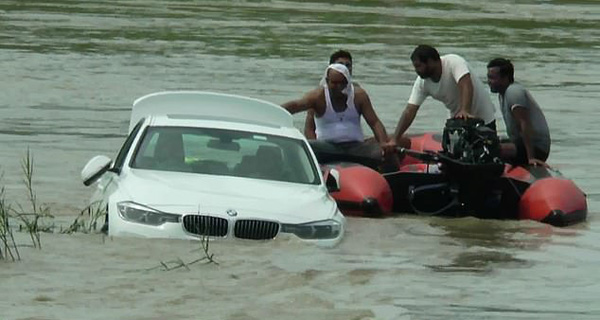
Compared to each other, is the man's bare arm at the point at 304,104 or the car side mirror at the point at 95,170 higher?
the car side mirror at the point at 95,170

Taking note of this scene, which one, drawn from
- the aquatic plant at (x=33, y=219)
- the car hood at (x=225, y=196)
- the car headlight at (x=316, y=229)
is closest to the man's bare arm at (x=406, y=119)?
the aquatic plant at (x=33, y=219)

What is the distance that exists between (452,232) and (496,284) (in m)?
3.31

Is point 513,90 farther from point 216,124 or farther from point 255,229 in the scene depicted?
point 255,229

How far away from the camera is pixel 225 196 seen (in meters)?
14.0

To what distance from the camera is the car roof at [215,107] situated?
16328 mm

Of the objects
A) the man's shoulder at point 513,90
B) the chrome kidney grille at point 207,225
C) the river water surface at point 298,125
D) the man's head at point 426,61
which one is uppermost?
the man's head at point 426,61

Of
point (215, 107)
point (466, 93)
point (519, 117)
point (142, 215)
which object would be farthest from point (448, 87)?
point (142, 215)

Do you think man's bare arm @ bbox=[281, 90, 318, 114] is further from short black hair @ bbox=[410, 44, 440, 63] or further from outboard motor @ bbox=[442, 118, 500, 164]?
outboard motor @ bbox=[442, 118, 500, 164]

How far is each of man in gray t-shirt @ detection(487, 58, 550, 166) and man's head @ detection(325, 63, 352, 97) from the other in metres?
1.43

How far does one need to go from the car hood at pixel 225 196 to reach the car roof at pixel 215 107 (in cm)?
171

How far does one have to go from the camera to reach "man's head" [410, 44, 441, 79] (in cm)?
1811

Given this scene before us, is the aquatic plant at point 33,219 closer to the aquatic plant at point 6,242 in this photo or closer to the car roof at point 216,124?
the aquatic plant at point 6,242

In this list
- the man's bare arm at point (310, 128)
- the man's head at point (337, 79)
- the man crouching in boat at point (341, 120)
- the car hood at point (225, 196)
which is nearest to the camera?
the car hood at point (225, 196)

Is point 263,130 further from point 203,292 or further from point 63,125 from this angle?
point 63,125
